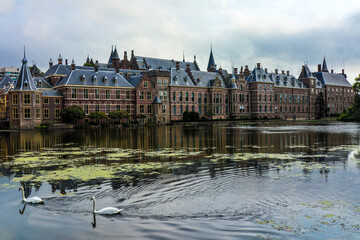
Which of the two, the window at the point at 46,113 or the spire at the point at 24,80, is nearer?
the spire at the point at 24,80

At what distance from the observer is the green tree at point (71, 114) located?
62.2 meters

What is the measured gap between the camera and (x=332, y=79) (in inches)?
4988

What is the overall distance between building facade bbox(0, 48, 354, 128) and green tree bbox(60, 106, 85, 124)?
3213 millimetres

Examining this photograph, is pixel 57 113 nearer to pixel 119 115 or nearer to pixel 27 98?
pixel 27 98

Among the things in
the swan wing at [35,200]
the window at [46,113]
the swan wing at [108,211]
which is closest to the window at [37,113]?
the window at [46,113]

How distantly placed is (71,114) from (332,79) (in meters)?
100

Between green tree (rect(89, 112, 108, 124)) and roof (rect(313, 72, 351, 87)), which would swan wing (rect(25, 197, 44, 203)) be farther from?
roof (rect(313, 72, 351, 87))

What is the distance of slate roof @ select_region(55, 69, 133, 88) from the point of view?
6675 cm

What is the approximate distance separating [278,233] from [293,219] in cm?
108

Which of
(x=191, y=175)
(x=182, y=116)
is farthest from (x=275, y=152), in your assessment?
(x=182, y=116)

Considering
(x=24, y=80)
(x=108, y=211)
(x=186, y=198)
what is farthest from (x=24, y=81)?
(x=108, y=211)

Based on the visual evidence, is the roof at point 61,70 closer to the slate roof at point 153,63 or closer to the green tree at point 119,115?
the green tree at point 119,115

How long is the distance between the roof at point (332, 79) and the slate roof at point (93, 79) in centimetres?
7901

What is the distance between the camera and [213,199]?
10.9 m
